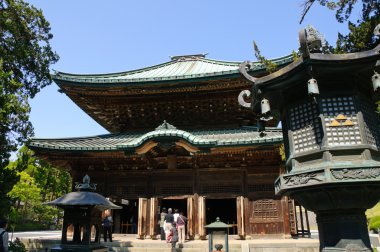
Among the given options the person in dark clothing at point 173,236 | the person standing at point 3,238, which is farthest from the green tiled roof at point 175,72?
the person standing at point 3,238

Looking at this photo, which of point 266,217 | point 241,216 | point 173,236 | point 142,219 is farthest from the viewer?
point 142,219

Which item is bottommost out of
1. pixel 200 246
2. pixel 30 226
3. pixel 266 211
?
pixel 30 226

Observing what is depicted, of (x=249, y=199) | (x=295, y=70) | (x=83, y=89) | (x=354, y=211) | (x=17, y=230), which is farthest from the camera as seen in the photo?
(x=17, y=230)

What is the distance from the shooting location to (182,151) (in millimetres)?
13875

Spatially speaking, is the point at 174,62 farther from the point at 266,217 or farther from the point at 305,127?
the point at 305,127

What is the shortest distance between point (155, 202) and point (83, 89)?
21.6 ft

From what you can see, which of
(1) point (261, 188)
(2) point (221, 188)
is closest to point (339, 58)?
(1) point (261, 188)

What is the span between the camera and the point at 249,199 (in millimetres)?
13602

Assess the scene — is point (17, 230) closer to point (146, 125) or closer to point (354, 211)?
point (146, 125)

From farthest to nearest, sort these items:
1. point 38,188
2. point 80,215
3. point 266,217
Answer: point 38,188
point 266,217
point 80,215

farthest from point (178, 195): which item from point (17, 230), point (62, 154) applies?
point (17, 230)

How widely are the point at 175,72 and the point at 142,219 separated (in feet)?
28.0

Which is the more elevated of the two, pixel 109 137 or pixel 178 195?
pixel 109 137

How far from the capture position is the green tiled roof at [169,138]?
39.7 feet
